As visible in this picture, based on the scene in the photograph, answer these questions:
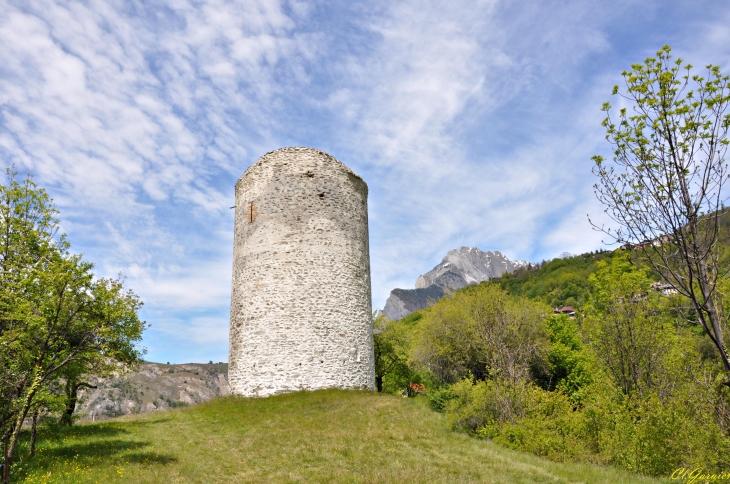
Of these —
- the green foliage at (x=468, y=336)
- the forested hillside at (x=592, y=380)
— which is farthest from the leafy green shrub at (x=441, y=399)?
the green foliage at (x=468, y=336)

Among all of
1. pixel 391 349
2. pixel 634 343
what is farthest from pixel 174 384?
pixel 634 343

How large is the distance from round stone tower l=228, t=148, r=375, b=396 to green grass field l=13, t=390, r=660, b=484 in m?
1.56

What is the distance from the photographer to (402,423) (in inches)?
634

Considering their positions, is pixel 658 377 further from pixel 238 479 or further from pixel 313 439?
pixel 238 479

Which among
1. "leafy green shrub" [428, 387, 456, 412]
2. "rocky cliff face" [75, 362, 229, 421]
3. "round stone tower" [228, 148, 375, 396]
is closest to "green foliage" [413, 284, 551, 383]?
"leafy green shrub" [428, 387, 456, 412]

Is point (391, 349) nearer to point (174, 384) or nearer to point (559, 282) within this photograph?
point (559, 282)

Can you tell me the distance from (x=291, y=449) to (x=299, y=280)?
8.88 m

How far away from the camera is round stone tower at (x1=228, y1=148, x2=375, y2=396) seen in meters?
20.1

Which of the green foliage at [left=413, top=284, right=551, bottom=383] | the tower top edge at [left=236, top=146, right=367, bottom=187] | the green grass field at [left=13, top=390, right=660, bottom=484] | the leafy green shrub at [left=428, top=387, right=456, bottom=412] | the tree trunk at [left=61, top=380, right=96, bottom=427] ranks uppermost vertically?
the tower top edge at [left=236, top=146, right=367, bottom=187]

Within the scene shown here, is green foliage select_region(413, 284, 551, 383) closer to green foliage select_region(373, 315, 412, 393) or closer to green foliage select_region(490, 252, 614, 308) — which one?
green foliage select_region(373, 315, 412, 393)

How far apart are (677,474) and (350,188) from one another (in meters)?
17.4

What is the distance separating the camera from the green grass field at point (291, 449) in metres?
10.5

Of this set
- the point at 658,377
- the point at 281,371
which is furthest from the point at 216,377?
the point at 658,377

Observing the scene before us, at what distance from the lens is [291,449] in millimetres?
13070
